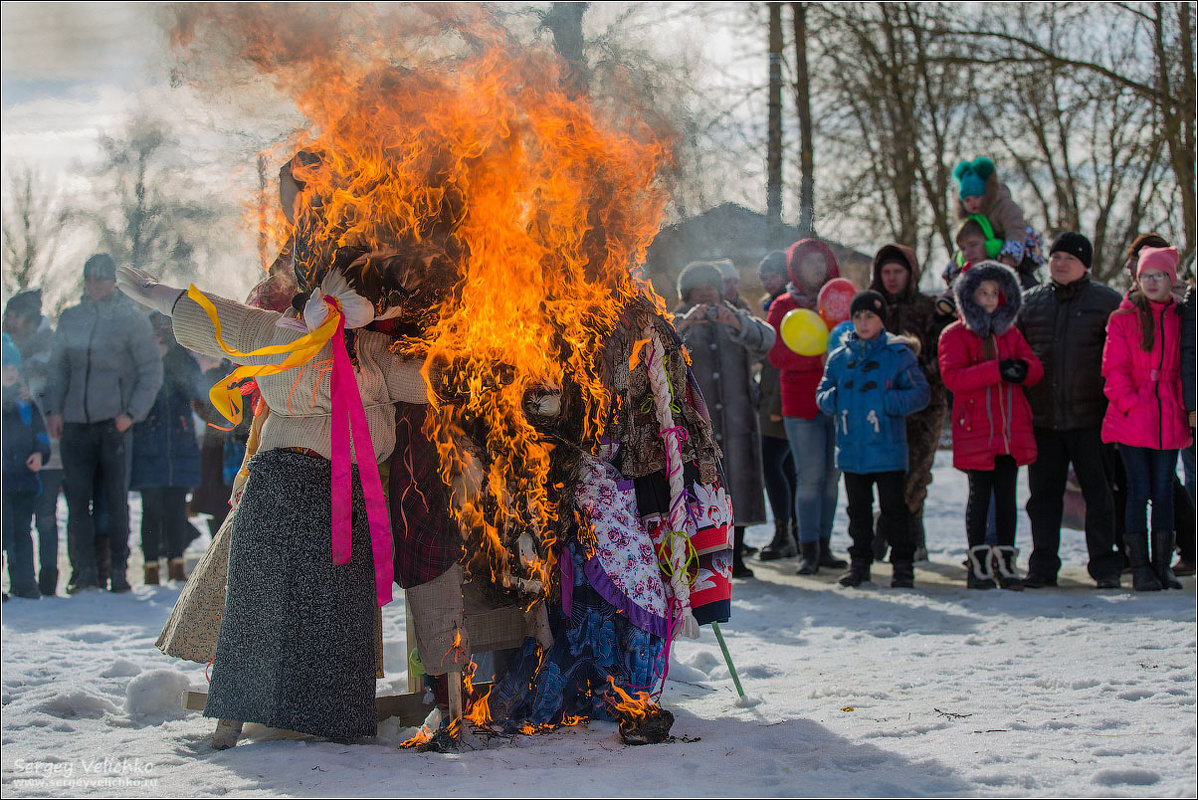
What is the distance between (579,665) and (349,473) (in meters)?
1.14

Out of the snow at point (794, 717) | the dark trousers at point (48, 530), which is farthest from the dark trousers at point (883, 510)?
the dark trousers at point (48, 530)

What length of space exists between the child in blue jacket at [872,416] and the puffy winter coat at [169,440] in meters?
4.74

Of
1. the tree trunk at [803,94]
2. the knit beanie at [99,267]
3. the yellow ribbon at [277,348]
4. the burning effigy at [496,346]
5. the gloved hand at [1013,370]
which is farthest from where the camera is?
the tree trunk at [803,94]

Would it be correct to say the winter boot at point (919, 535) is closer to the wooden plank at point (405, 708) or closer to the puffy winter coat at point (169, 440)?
the wooden plank at point (405, 708)

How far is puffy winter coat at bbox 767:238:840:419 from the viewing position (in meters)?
7.95

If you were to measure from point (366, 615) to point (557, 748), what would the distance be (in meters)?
0.83

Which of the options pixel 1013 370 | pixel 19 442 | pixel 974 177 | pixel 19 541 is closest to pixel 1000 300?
pixel 1013 370

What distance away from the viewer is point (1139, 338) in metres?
6.78

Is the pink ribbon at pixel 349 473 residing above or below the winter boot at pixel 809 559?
above

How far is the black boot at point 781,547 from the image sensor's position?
880 cm

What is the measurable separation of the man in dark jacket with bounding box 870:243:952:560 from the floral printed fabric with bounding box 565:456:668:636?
4059 millimetres

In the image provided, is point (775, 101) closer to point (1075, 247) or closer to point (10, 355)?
point (1075, 247)

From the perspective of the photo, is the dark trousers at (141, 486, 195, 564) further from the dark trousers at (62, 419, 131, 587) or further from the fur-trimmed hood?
the fur-trimmed hood

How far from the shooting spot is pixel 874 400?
7.17 meters
